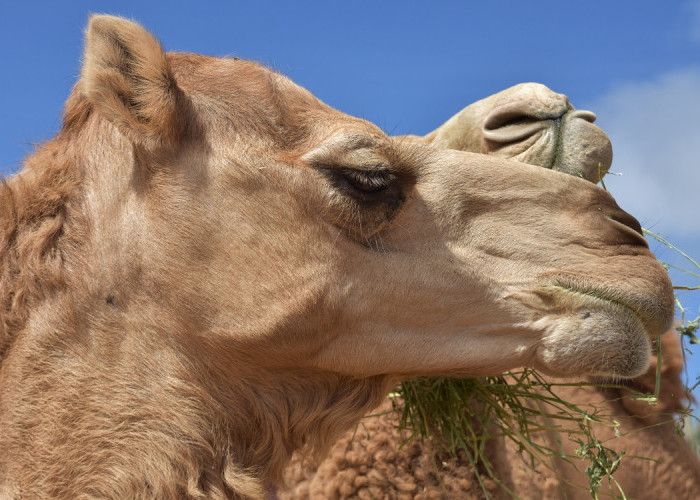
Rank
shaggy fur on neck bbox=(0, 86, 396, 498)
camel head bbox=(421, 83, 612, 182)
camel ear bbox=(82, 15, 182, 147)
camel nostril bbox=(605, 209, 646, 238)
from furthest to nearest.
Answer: camel head bbox=(421, 83, 612, 182) → camel nostril bbox=(605, 209, 646, 238) → camel ear bbox=(82, 15, 182, 147) → shaggy fur on neck bbox=(0, 86, 396, 498)

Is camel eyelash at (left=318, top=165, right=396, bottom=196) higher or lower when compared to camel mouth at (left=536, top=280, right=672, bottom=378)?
higher

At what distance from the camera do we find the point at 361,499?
413 centimetres

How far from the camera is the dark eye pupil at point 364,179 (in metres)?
3.14

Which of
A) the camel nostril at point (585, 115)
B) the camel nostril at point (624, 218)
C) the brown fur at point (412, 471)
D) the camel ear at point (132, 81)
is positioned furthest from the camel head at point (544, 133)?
the camel ear at point (132, 81)

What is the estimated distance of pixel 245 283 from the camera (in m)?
3.05

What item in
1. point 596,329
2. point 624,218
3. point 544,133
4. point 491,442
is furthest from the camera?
point 491,442

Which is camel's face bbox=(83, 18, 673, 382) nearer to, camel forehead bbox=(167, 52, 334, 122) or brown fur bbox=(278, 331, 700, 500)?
camel forehead bbox=(167, 52, 334, 122)

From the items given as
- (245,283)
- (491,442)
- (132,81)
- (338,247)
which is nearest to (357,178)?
(338,247)

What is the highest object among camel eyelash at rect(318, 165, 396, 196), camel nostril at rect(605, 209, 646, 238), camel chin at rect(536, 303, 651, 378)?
camel nostril at rect(605, 209, 646, 238)

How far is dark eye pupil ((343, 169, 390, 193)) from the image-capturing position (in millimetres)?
3143

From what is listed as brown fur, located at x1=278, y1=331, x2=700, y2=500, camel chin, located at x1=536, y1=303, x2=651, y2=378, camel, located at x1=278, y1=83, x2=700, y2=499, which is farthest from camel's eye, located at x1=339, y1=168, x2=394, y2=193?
brown fur, located at x1=278, y1=331, x2=700, y2=500

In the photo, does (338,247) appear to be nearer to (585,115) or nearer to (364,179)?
(364,179)

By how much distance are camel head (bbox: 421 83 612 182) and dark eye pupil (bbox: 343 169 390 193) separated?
101cm

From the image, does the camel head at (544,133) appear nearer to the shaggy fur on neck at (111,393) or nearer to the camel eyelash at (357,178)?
the camel eyelash at (357,178)
